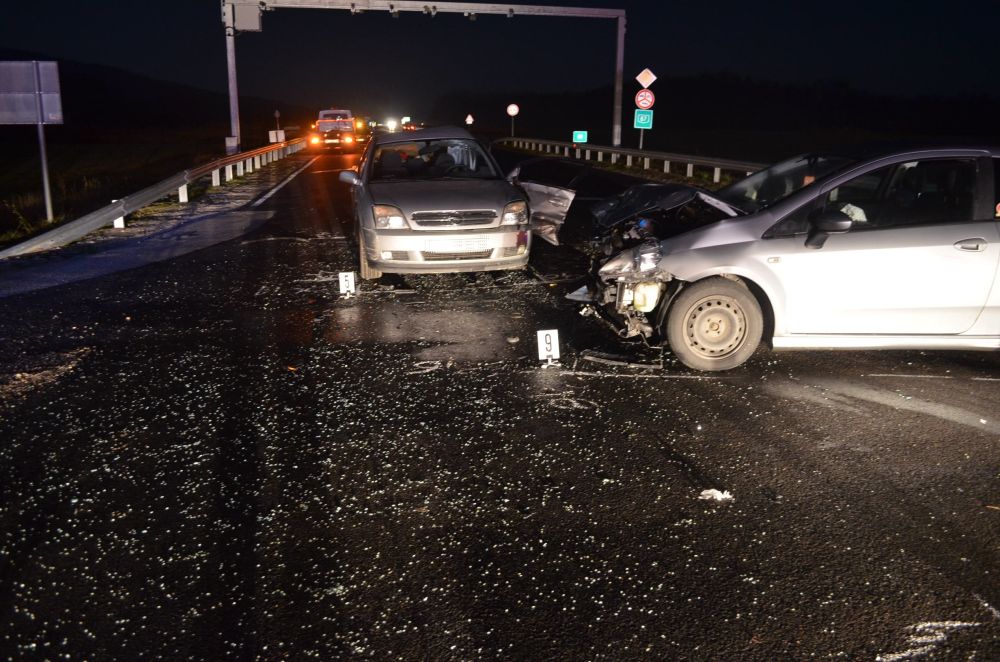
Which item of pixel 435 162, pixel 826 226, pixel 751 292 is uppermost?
pixel 435 162

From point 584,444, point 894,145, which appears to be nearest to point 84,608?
point 584,444

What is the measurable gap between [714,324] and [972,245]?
1857 mm

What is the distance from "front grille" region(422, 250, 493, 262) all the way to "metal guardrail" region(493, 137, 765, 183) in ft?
18.9

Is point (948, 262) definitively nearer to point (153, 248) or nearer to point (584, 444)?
point (584, 444)

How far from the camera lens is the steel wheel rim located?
632 centimetres

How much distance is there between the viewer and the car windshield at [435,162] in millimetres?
10586

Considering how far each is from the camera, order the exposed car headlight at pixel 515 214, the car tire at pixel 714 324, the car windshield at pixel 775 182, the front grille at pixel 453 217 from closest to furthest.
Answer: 1. the car tire at pixel 714 324
2. the car windshield at pixel 775 182
3. the front grille at pixel 453 217
4. the exposed car headlight at pixel 515 214

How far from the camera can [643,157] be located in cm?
2830

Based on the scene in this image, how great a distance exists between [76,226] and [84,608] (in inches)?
464

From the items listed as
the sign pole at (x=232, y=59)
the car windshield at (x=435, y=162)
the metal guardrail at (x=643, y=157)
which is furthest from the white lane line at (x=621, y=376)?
the sign pole at (x=232, y=59)

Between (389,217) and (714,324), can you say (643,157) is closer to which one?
(389,217)

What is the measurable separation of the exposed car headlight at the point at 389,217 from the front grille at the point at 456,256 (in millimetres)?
421

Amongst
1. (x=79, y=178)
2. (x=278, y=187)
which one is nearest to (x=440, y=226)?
(x=278, y=187)

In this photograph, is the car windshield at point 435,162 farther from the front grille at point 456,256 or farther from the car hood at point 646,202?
the car hood at point 646,202
